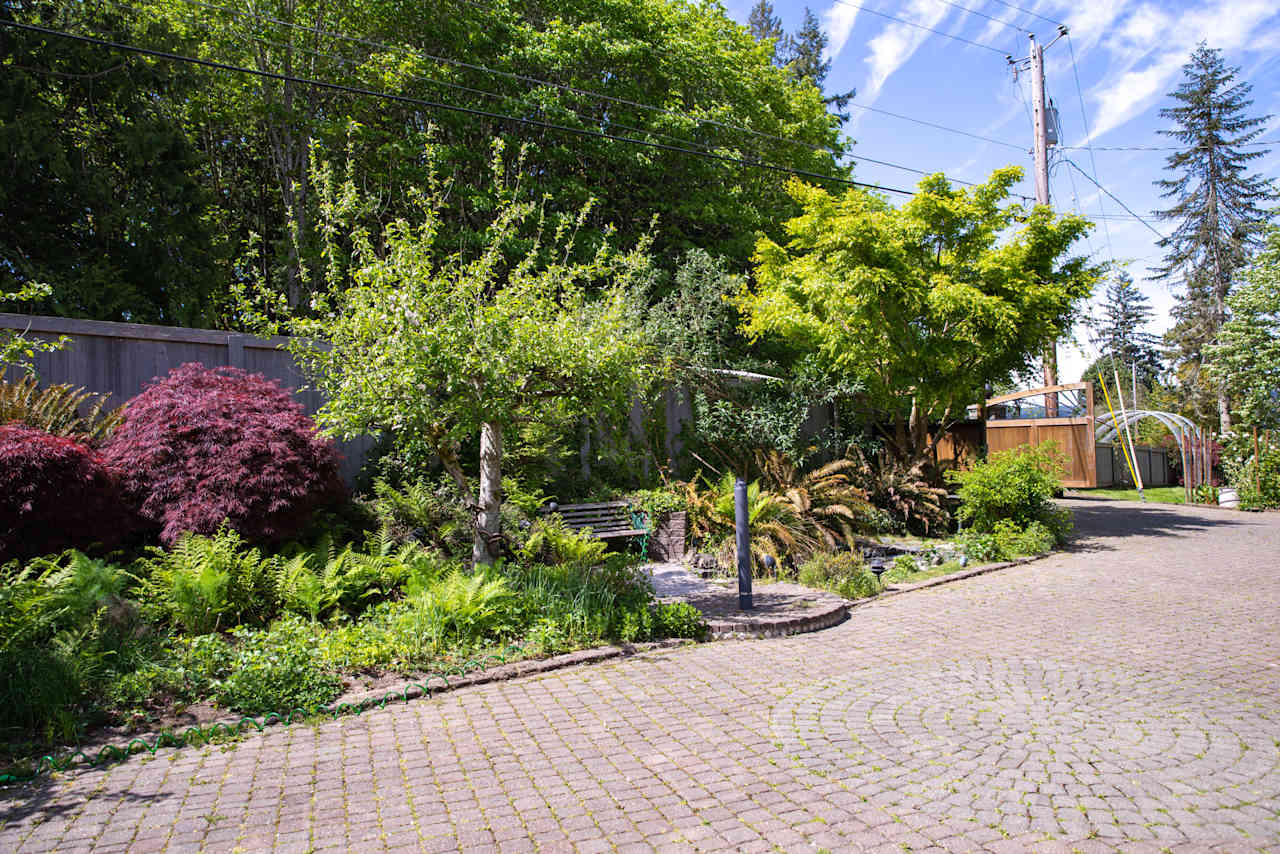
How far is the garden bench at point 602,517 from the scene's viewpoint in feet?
30.3

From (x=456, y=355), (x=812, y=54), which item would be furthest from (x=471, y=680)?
(x=812, y=54)

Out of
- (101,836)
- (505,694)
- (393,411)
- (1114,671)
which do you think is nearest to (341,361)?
(393,411)

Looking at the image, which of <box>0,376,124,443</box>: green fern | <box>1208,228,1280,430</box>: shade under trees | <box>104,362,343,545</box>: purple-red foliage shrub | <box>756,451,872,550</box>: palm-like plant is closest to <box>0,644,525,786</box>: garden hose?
<box>104,362,343,545</box>: purple-red foliage shrub

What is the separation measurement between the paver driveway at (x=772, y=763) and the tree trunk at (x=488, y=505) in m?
1.67

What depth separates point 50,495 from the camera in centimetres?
559

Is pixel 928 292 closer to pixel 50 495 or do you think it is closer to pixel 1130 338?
pixel 50 495

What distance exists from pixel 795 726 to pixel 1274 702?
3.05 m

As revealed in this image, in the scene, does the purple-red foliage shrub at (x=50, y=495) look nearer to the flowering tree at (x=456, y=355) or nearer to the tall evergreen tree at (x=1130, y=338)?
the flowering tree at (x=456, y=355)

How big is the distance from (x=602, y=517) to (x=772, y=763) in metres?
5.76

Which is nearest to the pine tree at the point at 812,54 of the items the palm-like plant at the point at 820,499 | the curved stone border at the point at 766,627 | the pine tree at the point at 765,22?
the pine tree at the point at 765,22

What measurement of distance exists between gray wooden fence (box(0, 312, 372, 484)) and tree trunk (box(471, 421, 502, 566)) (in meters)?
1.89

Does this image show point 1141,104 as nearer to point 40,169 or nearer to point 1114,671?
point 1114,671

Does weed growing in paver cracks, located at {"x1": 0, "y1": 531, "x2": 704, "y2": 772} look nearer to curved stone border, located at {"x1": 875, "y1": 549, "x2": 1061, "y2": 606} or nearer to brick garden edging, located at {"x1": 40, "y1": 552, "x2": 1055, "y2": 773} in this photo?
brick garden edging, located at {"x1": 40, "y1": 552, "x2": 1055, "y2": 773}

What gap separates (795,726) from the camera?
4.42 metres
